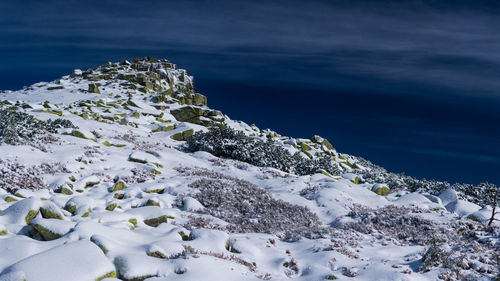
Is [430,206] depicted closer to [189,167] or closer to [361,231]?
[361,231]

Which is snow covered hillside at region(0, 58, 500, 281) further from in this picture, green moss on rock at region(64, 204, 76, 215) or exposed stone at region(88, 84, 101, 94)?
exposed stone at region(88, 84, 101, 94)

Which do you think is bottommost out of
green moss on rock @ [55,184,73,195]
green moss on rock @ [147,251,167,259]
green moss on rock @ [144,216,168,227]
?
green moss on rock @ [55,184,73,195]

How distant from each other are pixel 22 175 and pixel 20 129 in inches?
240

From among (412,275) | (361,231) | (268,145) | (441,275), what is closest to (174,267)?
(412,275)

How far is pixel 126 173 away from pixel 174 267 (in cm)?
1079

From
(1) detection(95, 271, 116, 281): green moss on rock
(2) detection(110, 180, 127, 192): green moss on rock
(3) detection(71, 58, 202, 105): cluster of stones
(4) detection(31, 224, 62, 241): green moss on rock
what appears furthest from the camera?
(3) detection(71, 58, 202, 105): cluster of stones

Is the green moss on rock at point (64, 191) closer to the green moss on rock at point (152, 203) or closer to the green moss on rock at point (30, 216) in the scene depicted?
the green moss on rock at point (152, 203)

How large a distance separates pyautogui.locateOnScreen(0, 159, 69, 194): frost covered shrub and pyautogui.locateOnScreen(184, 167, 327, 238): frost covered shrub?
632 centimetres

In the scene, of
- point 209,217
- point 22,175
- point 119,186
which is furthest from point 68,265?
point 22,175

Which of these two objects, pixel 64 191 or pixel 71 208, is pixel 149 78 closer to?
pixel 64 191

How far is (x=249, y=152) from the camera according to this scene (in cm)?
2605

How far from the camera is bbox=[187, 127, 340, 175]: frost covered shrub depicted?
2592 centimetres

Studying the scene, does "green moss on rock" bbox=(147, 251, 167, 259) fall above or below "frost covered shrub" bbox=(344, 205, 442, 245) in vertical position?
above

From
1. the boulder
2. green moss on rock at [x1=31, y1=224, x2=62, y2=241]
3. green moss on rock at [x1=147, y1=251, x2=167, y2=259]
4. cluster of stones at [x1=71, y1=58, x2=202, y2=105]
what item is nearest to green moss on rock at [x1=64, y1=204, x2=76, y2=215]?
green moss on rock at [x1=31, y1=224, x2=62, y2=241]
